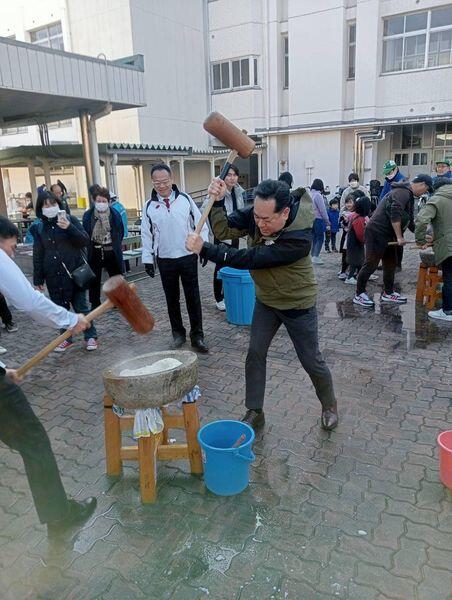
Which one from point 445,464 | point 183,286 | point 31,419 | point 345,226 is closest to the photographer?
point 31,419

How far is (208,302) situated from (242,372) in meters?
2.83

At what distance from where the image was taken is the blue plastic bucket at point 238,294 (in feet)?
19.5

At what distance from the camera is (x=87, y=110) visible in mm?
10750

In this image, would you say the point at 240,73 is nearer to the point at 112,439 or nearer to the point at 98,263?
the point at 98,263

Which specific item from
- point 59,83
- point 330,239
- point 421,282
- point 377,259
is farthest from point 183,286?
point 330,239

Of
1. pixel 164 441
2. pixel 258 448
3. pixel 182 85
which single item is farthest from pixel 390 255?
pixel 182 85

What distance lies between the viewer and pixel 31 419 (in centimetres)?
248

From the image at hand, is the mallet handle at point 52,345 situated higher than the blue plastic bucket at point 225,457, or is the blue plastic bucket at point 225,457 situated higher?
the mallet handle at point 52,345

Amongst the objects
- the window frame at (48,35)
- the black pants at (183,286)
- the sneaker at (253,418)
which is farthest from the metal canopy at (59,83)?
the window frame at (48,35)

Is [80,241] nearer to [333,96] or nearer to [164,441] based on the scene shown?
[164,441]

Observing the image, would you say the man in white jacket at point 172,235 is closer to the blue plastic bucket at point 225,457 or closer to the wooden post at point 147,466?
the blue plastic bucket at point 225,457

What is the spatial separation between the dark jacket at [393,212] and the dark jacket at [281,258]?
3.59 meters

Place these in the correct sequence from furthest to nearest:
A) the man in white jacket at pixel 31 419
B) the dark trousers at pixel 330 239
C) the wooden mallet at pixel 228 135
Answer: the dark trousers at pixel 330 239 < the wooden mallet at pixel 228 135 < the man in white jacket at pixel 31 419

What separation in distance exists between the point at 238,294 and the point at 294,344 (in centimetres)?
269
